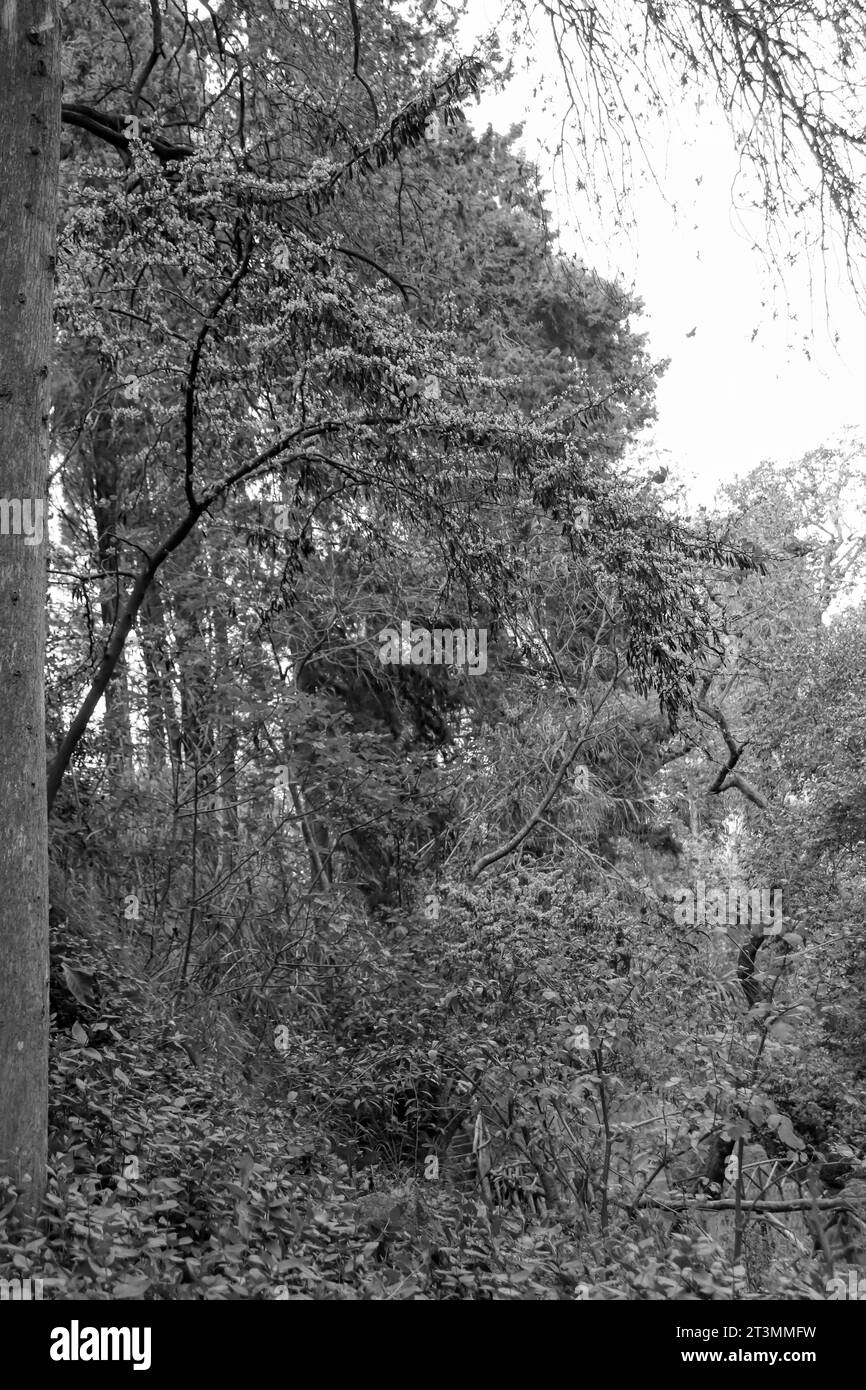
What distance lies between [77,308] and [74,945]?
3.68m

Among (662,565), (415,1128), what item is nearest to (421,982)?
(415,1128)

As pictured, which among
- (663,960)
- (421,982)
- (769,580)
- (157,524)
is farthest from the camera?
(769,580)

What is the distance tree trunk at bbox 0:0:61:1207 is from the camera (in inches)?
190

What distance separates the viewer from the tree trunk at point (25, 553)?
15.9ft

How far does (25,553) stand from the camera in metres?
5.00

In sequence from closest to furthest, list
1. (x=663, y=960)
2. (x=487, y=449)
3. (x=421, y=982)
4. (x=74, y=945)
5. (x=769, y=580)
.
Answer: (x=487, y=449) → (x=74, y=945) → (x=663, y=960) → (x=421, y=982) → (x=769, y=580)

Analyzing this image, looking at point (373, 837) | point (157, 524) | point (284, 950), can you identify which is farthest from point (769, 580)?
point (284, 950)

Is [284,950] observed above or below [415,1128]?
above

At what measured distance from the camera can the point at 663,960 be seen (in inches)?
349

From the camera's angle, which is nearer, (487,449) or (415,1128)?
(487,449)

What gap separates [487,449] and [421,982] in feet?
14.2

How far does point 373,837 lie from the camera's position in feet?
38.6

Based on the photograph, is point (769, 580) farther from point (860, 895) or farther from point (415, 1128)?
point (415, 1128)
